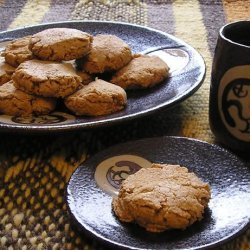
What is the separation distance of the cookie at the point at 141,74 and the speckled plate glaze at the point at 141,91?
1 cm

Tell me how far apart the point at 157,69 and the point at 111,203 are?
301mm

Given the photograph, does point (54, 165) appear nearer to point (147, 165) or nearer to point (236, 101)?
point (147, 165)

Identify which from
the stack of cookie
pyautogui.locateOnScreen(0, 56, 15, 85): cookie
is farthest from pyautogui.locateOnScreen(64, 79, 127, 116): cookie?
pyautogui.locateOnScreen(0, 56, 15, 85): cookie

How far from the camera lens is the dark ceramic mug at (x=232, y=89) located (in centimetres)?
66

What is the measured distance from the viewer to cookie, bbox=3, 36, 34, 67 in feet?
2.64

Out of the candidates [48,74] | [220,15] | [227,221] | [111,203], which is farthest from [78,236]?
[220,15]

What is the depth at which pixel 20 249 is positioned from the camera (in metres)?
0.55

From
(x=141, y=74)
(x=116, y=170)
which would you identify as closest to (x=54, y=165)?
(x=116, y=170)

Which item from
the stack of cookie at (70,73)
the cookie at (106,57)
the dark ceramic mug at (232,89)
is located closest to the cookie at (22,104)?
the stack of cookie at (70,73)

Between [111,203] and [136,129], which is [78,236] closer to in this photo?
[111,203]

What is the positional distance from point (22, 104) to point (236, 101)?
283mm

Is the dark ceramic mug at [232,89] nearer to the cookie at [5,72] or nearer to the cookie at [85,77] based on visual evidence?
the cookie at [85,77]

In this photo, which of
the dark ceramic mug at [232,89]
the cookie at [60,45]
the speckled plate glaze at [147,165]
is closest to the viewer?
the speckled plate glaze at [147,165]

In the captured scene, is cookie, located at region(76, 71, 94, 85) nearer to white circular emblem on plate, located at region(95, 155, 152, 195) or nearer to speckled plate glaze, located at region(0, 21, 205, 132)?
speckled plate glaze, located at region(0, 21, 205, 132)
